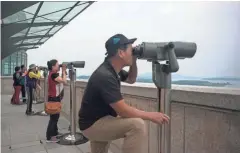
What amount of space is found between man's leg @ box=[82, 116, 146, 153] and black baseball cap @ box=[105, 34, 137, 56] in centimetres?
47

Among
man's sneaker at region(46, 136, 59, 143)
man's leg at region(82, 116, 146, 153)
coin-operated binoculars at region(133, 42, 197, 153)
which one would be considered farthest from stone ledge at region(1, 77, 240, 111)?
man's sneaker at region(46, 136, 59, 143)

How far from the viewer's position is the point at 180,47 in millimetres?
1298

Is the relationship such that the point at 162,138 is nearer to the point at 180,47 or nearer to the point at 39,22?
the point at 180,47

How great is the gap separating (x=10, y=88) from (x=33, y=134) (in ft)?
28.8

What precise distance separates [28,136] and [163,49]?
3.61 metres

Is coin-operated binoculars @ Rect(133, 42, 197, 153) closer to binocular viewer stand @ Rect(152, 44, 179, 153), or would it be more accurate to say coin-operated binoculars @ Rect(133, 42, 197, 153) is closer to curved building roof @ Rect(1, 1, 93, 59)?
binocular viewer stand @ Rect(152, 44, 179, 153)

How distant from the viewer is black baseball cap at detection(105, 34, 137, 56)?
4.64ft

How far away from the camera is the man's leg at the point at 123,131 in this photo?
50.9 inches

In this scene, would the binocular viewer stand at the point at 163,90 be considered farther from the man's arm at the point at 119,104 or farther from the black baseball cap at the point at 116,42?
the black baseball cap at the point at 116,42

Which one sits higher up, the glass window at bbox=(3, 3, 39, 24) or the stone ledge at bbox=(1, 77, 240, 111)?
the glass window at bbox=(3, 3, 39, 24)

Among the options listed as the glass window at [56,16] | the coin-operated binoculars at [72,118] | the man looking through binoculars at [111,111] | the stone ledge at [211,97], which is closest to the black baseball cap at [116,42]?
the man looking through binoculars at [111,111]

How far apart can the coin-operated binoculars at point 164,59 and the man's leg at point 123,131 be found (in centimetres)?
15

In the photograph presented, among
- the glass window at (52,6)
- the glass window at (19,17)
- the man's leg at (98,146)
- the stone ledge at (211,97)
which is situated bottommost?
the man's leg at (98,146)

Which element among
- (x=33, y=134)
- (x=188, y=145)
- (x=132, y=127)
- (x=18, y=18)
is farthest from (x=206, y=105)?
(x=18, y=18)
